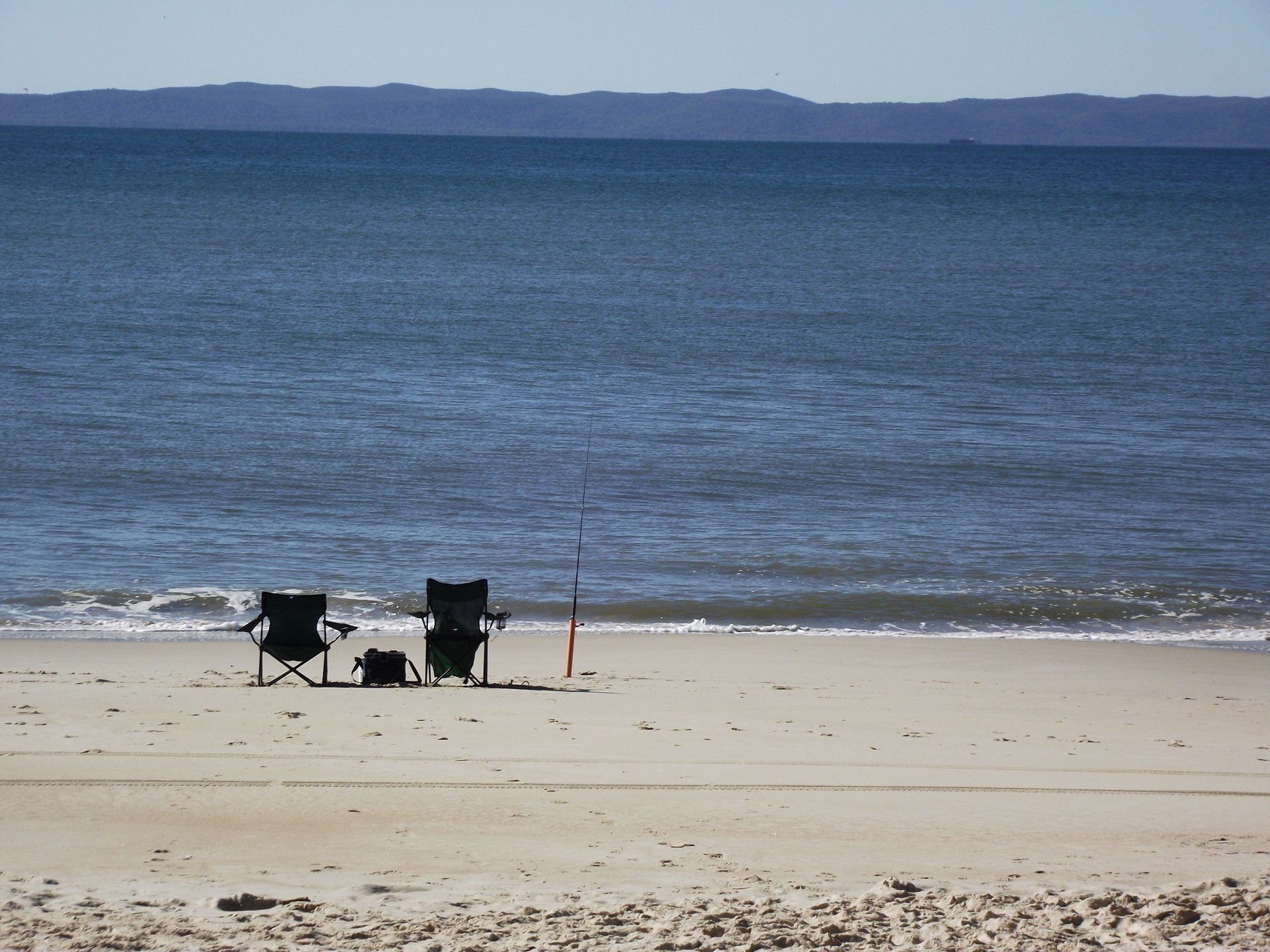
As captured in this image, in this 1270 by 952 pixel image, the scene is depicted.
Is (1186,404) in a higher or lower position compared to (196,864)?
higher

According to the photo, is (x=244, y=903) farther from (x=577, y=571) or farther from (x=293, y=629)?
(x=577, y=571)

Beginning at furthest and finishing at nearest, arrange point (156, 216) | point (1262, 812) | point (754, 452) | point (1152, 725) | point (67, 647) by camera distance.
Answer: point (156, 216)
point (754, 452)
point (67, 647)
point (1152, 725)
point (1262, 812)

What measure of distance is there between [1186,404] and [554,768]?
20.3 meters

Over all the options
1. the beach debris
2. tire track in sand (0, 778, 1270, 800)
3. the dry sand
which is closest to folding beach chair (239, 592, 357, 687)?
the dry sand

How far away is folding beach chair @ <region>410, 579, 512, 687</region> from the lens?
30.3ft

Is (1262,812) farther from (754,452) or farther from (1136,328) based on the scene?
(1136,328)

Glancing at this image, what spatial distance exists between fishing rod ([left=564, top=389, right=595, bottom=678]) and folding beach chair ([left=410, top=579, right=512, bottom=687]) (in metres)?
0.69

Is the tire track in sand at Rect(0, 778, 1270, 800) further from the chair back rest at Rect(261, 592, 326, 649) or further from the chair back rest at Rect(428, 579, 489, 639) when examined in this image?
the chair back rest at Rect(428, 579, 489, 639)

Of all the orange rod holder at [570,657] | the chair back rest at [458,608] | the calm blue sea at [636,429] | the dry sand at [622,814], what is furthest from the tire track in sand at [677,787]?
the calm blue sea at [636,429]

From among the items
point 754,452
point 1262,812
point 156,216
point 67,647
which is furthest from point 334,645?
point 156,216

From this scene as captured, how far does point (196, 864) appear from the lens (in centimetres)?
545

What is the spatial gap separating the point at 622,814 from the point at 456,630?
11.0ft

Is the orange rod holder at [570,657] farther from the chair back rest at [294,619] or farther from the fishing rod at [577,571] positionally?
the chair back rest at [294,619]

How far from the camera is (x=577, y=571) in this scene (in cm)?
1223
